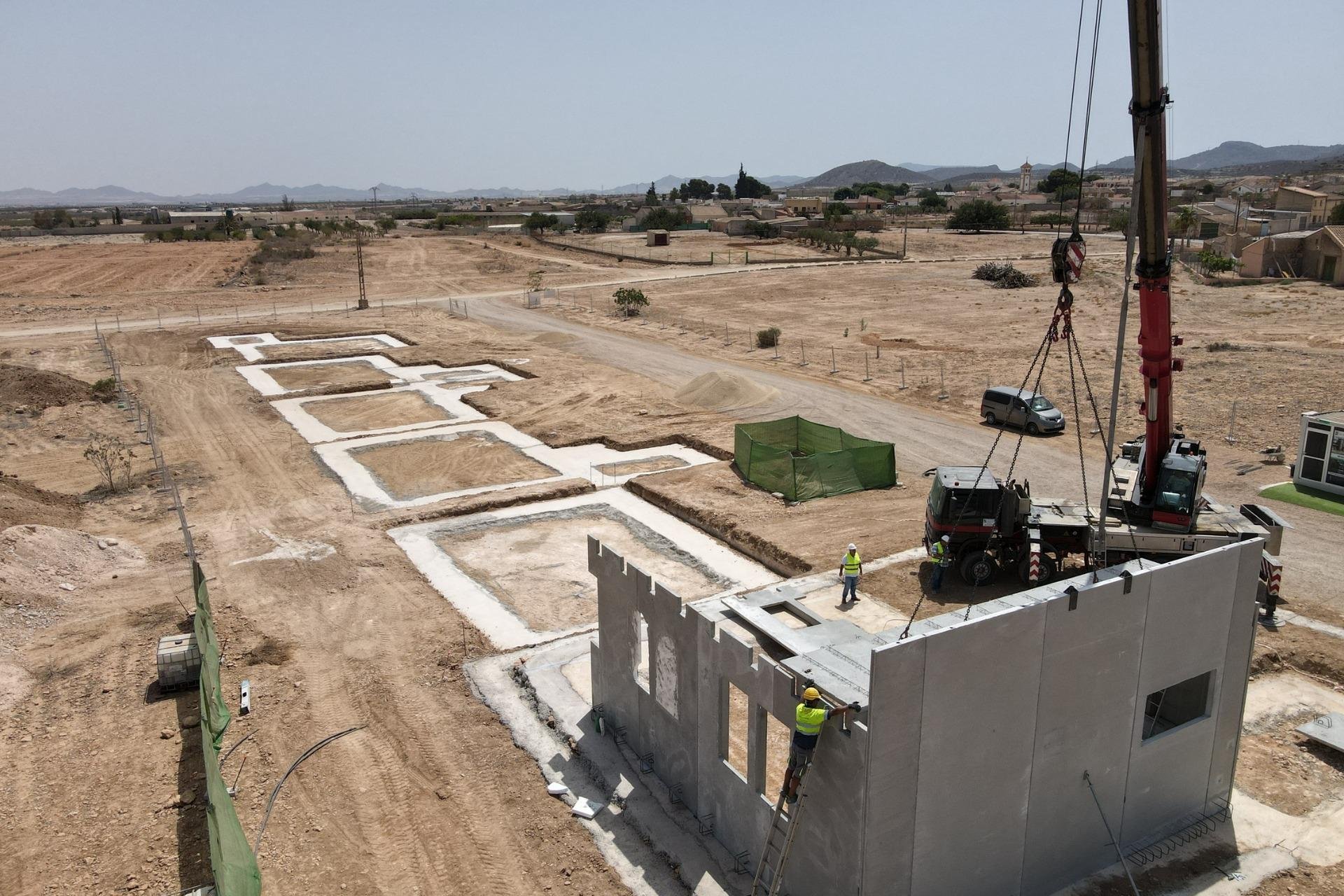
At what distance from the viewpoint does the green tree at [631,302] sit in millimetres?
55875

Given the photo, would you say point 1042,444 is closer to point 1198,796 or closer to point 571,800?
point 1198,796

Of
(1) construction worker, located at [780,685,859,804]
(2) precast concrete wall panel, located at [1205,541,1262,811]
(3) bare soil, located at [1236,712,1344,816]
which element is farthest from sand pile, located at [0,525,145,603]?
(3) bare soil, located at [1236,712,1344,816]

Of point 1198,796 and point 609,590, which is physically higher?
point 609,590

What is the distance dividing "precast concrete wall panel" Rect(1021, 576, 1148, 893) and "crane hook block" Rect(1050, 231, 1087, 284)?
14.8 ft

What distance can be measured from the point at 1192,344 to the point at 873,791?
1553 inches

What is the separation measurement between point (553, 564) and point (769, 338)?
26.7 meters

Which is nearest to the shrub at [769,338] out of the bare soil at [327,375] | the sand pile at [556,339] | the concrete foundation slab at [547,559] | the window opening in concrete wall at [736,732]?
the sand pile at [556,339]

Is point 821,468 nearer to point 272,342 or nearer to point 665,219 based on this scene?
point 272,342

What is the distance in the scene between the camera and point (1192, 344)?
4091 centimetres

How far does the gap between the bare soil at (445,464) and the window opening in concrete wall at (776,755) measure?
13787mm

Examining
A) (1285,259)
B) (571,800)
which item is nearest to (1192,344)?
(1285,259)

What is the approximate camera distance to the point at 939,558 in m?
17.5

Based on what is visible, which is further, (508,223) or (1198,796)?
(508,223)

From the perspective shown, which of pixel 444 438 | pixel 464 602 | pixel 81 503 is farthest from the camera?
pixel 444 438
